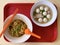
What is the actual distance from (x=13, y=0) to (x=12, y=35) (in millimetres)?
199

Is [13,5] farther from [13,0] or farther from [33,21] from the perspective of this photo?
[33,21]

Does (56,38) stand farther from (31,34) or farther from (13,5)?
(13,5)

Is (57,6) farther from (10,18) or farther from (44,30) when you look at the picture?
(10,18)

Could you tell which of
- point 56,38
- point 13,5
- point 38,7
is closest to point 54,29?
point 56,38

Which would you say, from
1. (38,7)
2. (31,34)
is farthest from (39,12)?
(31,34)

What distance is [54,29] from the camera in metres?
1.10

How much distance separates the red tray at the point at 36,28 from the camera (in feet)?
3.59

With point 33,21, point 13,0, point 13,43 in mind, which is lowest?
point 13,43

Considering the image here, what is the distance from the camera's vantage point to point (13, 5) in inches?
44.1

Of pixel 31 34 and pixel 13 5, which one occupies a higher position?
pixel 13 5

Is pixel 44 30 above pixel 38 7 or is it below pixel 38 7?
below

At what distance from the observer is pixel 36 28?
1104mm

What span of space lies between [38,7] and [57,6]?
Answer: 0.11m

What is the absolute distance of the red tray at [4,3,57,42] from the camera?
109 cm
